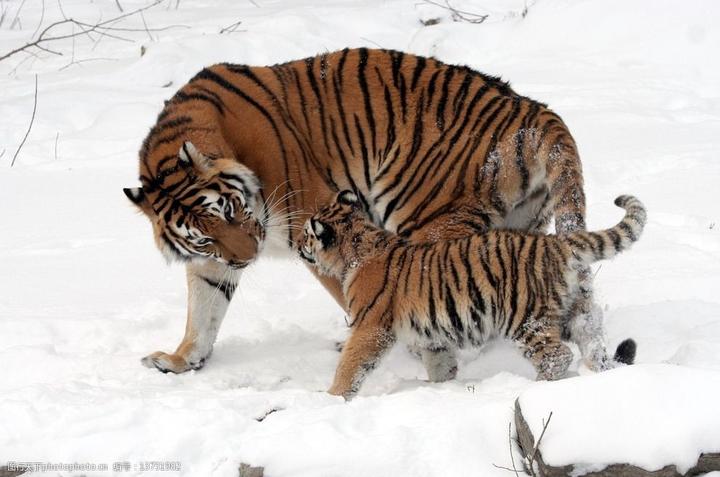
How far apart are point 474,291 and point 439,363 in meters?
0.55

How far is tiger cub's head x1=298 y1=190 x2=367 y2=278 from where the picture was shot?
4.42m

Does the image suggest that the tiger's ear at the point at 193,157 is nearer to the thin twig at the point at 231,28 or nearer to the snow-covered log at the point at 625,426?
the snow-covered log at the point at 625,426

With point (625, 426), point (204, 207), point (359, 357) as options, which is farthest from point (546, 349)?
point (204, 207)

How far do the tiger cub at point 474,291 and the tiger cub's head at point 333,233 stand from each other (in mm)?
61

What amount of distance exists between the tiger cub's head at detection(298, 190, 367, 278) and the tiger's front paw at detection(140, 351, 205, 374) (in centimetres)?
82

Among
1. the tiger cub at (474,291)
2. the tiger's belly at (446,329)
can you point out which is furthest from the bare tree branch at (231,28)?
the tiger's belly at (446,329)

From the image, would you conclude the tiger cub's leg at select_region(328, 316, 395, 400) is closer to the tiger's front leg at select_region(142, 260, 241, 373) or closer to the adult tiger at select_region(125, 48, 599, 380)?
the adult tiger at select_region(125, 48, 599, 380)

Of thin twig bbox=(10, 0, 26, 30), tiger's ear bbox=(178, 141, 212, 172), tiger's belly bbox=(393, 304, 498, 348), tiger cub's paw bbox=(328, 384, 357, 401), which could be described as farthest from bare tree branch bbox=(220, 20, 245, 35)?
tiger cub's paw bbox=(328, 384, 357, 401)

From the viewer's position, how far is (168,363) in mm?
4676

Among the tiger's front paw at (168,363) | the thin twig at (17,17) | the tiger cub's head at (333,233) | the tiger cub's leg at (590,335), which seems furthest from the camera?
the thin twig at (17,17)

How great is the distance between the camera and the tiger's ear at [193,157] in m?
4.18

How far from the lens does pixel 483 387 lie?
→ 3871mm

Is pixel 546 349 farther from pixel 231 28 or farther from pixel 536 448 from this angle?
pixel 231 28

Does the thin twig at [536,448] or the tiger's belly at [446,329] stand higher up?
the thin twig at [536,448]
